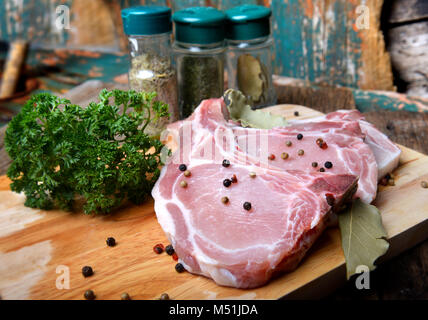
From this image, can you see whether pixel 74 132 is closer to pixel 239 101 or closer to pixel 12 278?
pixel 12 278

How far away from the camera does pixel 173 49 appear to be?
3.33 meters

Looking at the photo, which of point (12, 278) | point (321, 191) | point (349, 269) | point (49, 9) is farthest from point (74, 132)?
point (49, 9)

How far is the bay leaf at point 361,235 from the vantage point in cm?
197

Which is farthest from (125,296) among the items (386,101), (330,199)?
(386,101)

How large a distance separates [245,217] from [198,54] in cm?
156

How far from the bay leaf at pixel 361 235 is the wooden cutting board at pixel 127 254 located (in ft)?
0.18

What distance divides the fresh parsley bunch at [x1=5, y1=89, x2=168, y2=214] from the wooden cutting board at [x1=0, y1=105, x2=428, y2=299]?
0.13 metres

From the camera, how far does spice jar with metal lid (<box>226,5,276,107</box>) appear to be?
332 cm

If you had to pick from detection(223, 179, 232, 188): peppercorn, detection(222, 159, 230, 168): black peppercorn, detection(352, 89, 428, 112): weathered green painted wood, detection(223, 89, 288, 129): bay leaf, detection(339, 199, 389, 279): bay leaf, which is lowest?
detection(339, 199, 389, 279): bay leaf

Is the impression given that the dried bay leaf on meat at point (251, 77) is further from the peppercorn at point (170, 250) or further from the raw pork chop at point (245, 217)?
the peppercorn at point (170, 250)

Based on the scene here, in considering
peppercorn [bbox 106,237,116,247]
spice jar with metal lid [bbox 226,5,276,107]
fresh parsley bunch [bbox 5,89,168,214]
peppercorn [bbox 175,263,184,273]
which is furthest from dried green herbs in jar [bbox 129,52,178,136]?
peppercorn [bbox 175,263,184,273]

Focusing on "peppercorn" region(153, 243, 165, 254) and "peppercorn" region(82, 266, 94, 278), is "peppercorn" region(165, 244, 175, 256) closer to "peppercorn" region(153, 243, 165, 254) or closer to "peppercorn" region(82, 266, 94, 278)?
"peppercorn" region(153, 243, 165, 254)

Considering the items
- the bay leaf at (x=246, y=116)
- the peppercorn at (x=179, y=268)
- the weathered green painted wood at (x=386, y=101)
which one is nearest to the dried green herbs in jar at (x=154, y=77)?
the bay leaf at (x=246, y=116)

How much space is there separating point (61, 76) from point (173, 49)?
2114 millimetres
